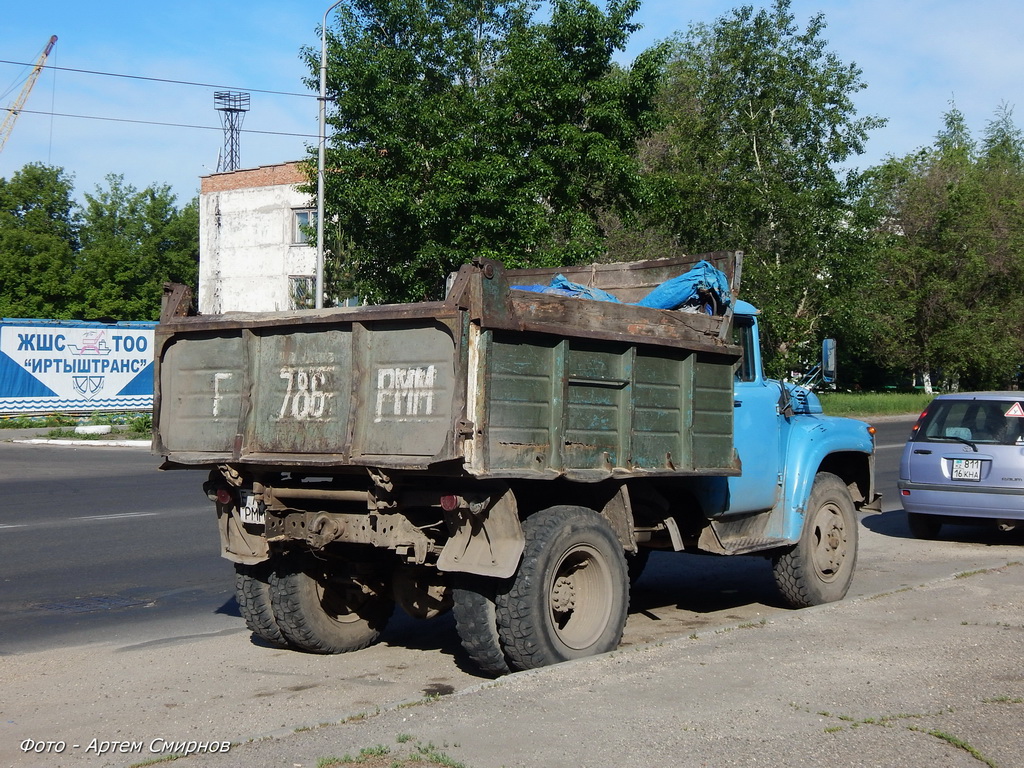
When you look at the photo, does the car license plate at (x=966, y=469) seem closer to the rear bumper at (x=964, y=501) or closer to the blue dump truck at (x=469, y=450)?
the rear bumper at (x=964, y=501)

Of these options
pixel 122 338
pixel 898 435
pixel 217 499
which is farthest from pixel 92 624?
pixel 898 435

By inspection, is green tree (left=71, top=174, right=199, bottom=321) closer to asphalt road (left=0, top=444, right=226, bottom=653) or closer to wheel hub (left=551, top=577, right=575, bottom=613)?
asphalt road (left=0, top=444, right=226, bottom=653)

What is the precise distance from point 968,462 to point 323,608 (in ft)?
26.0

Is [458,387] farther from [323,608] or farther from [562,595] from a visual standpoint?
[323,608]

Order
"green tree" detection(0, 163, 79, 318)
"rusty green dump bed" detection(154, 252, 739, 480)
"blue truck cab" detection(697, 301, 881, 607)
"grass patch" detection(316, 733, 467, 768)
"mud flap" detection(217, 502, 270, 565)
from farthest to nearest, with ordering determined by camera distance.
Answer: "green tree" detection(0, 163, 79, 318), "blue truck cab" detection(697, 301, 881, 607), "mud flap" detection(217, 502, 270, 565), "rusty green dump bed" detection(154, 252, 739, 480), "grass patch" detection(316, 733, 467, 768)

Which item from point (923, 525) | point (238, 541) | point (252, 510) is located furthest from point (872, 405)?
point (252, 510)

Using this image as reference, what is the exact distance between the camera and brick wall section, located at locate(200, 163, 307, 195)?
49062 millimetres

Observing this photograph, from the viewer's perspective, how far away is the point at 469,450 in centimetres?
548

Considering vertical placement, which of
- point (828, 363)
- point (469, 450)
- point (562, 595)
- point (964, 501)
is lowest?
point (562, 595)

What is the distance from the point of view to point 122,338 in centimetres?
3309

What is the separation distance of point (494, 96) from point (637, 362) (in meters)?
19.9

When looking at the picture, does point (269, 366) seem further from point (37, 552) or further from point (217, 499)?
point (37, 552)

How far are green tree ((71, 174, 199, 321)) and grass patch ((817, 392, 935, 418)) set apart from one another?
32.0 metres

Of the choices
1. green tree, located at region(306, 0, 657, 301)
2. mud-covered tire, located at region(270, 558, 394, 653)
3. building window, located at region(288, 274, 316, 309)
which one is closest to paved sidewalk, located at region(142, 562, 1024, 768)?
mud-covered tire, located at region(270, 558, 394, 653)
